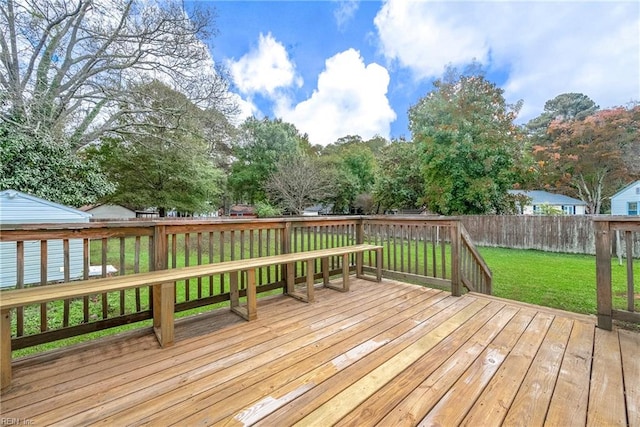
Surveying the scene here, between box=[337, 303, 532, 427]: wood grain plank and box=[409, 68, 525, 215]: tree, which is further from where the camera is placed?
box=[409, 68, 525, 215]: tree

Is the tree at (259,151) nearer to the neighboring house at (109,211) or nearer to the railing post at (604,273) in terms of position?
the neighboring house at (109,211)

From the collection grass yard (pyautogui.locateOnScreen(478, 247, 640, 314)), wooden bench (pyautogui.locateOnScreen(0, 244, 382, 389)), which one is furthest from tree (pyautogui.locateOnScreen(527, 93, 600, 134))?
wooden bench (pyautogui.locateOnScreen(0, 244, 382, 389))

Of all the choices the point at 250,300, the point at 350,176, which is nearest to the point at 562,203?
the point at 350,176

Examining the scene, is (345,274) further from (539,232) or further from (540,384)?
(539,232)

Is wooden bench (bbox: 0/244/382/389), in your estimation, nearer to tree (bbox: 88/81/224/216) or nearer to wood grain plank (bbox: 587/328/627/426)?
wood grain plank (bbox: 587/328/627/426)

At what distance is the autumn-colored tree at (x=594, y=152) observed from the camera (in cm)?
1496

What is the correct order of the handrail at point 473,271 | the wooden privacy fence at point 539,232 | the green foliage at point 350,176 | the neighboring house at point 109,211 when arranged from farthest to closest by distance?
the green foliage at point 350,176, the neighboring house at point 109,211, the wooden privacy fence at point 539,232, the handrail at point 473,271

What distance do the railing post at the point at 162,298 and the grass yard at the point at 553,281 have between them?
4.70 metres

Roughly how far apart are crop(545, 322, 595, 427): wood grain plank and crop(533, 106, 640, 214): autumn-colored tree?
55.6 feet

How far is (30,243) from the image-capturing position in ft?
21.7

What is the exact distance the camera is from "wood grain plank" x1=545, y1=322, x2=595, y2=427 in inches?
54.2

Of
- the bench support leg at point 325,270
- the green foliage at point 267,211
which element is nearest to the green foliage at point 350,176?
the green foliage at point 267,211

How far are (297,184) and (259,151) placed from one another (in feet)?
18.6

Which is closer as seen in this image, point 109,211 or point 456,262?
point 456,262
